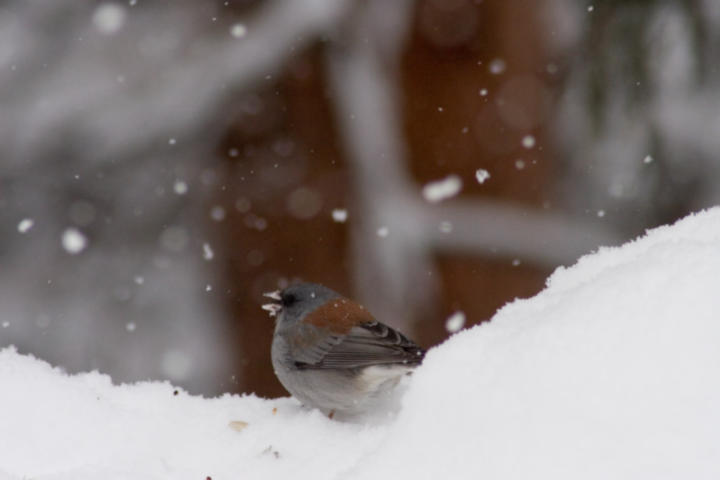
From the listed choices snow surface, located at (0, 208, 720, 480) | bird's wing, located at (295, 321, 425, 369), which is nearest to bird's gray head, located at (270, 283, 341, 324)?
bird's wing, located at (295, 321, 425, 369)

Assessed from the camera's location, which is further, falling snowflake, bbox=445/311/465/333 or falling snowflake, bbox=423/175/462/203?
falling snowflake, bbox=423/175/462/203

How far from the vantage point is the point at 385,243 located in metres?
4.30

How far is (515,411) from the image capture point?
1.36 m

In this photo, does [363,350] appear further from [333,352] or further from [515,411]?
[515,411]

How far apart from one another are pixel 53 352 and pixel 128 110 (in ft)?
4.05

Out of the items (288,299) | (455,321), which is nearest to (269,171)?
Answer: (455,321)

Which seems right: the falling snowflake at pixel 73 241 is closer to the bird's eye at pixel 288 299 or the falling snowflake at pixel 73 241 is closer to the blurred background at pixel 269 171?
the blurred background at pixel 269 171

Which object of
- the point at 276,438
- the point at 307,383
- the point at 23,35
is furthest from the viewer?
the point at 23,35

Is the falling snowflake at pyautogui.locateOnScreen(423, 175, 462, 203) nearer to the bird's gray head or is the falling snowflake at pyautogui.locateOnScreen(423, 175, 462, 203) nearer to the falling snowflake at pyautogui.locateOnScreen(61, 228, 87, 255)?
the bird's gray head

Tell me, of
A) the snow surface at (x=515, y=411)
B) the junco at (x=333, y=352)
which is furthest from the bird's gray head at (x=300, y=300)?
the snow surface at (x=515, y=411)

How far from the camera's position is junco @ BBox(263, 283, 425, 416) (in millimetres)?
2346

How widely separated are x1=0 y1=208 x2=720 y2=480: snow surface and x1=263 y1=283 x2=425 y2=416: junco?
11.4 inches

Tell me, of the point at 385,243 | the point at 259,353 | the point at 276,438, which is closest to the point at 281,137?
the point at 385,243

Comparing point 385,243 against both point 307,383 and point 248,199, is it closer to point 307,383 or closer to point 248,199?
point 248,199
